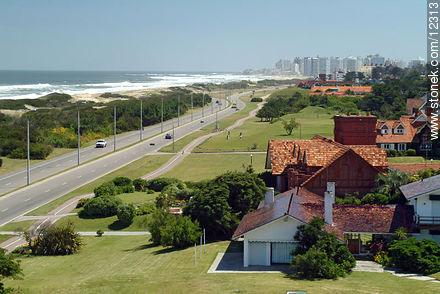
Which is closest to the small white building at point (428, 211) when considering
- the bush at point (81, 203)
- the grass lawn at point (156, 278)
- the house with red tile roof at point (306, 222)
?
the house with red tile roof at point (306, 222)

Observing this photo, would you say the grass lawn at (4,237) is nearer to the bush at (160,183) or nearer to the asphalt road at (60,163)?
the asphalt road at (60,163)

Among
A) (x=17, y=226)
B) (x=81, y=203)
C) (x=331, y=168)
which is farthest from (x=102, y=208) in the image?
(x=331, y=168)

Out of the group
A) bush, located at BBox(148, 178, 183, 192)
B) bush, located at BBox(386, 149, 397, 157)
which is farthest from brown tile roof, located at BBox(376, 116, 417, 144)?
bush, located at BBox(148, 178, 183, 192)

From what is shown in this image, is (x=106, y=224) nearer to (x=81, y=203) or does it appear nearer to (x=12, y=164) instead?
(x=81, y=203)

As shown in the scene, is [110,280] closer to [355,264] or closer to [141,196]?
[355,264]

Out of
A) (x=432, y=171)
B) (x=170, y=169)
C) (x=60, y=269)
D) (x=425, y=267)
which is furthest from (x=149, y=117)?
(x=425, y=267)

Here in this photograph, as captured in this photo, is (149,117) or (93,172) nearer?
(93,172)

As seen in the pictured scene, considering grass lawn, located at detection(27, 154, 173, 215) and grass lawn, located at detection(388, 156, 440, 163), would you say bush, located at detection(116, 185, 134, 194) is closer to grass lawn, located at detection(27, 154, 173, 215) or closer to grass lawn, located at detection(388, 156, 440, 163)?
grass lawn, located at detection(27, 154, 173, 215)
